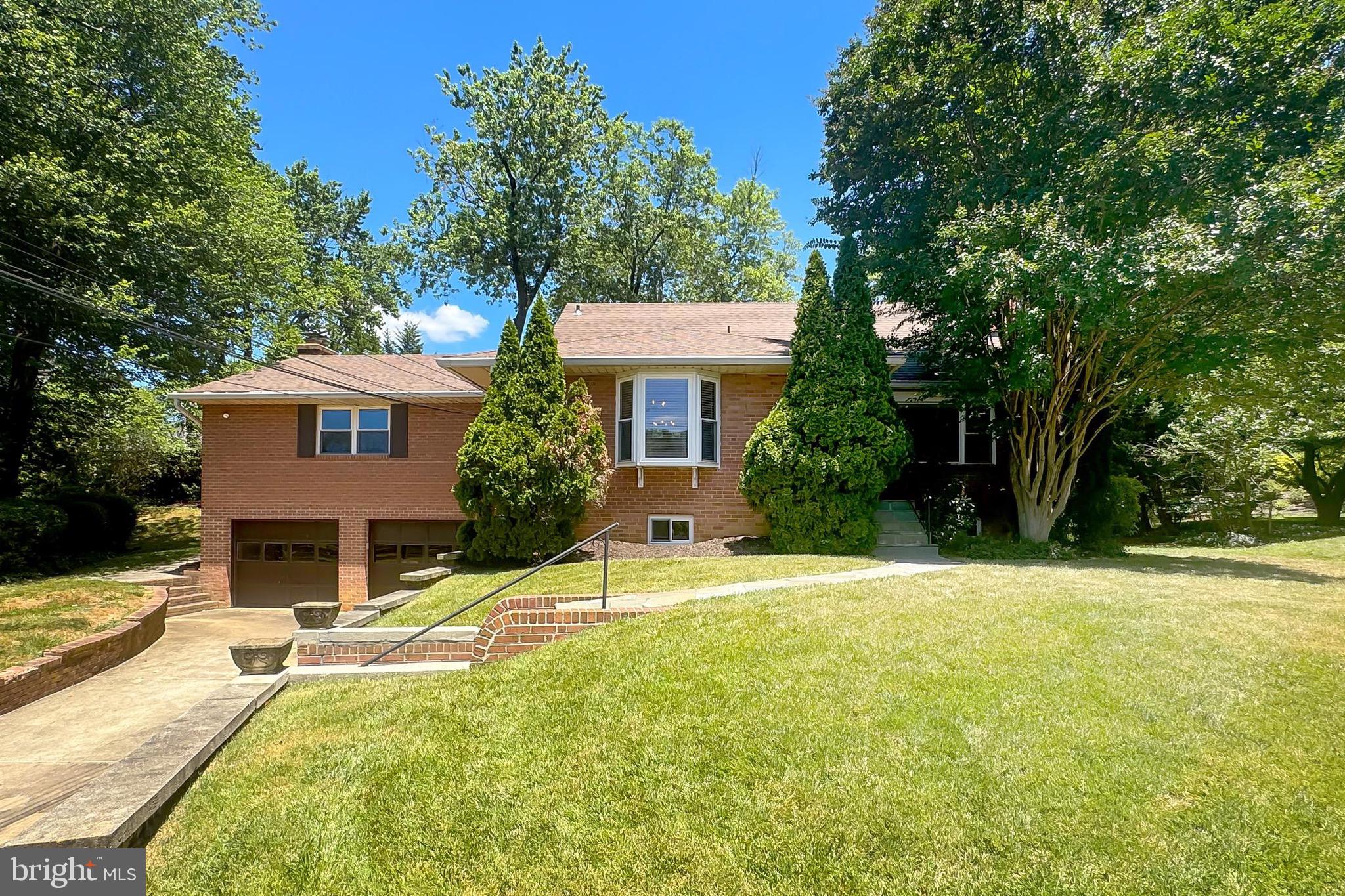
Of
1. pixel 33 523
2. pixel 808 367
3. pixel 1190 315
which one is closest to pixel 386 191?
pixel 33 523

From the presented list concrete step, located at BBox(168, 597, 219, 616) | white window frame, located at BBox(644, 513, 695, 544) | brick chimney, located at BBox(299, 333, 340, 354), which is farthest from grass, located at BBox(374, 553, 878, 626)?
brick chimney, located at BBox(299, 333, 340, 354)

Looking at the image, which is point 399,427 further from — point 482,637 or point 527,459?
point 482,637

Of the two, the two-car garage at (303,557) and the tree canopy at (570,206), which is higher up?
the tree canopy at (570,206)

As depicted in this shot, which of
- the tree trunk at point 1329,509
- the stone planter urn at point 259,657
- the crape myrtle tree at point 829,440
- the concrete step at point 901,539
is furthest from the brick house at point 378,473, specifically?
the tree trunk at point 1329,509

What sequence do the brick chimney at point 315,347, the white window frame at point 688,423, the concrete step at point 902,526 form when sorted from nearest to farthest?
the white window frame at point 688,423 → the concrete step at point 902,526 → the brick chimney at point 315,347

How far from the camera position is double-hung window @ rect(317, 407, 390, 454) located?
44.9 ft

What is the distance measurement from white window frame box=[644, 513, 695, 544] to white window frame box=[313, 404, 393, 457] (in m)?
6.03

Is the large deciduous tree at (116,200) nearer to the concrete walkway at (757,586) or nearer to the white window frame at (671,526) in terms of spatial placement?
the white window frame at (671,526)

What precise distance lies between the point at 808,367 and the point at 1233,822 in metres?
8.96

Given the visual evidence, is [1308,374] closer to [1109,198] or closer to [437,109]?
[1109,198]

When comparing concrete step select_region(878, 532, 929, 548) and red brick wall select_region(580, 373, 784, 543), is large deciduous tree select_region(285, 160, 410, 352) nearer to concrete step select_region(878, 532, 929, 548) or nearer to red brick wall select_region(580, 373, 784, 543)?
red brick wall select_region(580, 373, 784, 543)

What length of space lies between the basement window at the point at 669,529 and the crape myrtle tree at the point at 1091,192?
6.05 metres

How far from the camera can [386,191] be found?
76.5 ft

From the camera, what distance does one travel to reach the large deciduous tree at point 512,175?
24.8m
